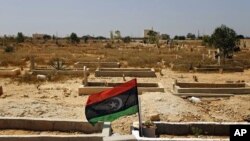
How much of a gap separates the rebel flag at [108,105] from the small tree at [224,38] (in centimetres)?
2577

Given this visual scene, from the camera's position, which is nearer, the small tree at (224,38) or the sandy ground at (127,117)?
the sandy ground at (127,117)

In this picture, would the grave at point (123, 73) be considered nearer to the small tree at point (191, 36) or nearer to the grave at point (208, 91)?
the grave at point (208, 91)

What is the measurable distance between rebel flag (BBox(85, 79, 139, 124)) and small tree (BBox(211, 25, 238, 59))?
1015 inches

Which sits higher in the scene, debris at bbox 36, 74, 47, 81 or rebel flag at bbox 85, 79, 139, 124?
rebel flag at bbox 85, 79, 139, 124

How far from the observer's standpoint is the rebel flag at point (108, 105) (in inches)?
291

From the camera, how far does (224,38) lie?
3178 centimetres

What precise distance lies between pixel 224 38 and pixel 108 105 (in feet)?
85.6

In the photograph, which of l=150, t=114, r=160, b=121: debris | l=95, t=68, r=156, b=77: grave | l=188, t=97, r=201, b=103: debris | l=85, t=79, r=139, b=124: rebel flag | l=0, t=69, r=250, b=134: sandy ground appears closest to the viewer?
l=85, t=79, r=139, b=124: rebel flag

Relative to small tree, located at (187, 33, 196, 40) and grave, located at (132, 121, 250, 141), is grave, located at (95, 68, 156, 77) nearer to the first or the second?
grave, located at (132, 121, 250, 141)

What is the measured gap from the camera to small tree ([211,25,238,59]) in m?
31.8

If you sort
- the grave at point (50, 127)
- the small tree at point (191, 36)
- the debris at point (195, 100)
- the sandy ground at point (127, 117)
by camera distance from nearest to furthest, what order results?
the grave at point (50, 127) < the sandy ground at point (127, 117) < the debris at point (195, 100) < the small tree at point (191, 36)

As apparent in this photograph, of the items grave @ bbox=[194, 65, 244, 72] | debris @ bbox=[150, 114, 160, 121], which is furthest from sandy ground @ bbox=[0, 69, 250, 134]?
grave @ bbox=[194, 65, 244, 72]

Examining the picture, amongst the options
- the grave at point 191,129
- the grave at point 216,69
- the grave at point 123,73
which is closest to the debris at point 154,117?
the grave at point 191,129

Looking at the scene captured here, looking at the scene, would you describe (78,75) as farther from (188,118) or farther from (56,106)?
(188,118)
